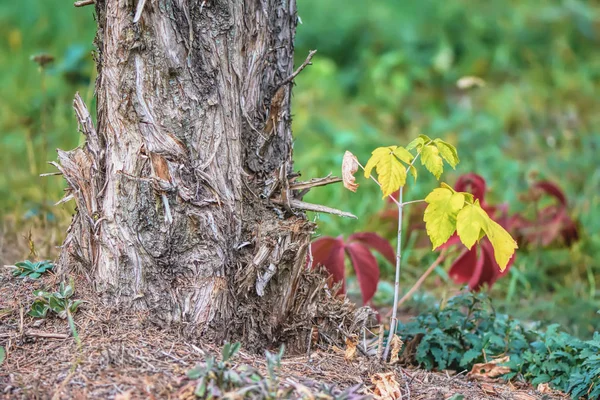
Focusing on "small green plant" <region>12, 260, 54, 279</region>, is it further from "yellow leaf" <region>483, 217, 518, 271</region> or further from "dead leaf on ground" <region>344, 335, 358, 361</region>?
"yellow leaf" <region>483, 217, 518, 271</region>

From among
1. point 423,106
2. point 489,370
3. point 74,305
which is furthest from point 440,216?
point 423,106

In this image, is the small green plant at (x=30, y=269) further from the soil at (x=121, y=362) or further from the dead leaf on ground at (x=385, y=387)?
the dead leaf on ground at (x=385, y=387)

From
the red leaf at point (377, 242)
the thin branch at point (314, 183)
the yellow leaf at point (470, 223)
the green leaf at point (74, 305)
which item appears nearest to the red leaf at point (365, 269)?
the red leaf at point (377, 242)

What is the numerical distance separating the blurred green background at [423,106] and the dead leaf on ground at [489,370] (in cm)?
85

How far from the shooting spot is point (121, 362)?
66.5 inches

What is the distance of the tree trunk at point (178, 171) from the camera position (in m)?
1.85

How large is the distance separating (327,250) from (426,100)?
402 centimetres

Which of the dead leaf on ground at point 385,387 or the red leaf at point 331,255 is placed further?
the red leaf at point 331,255

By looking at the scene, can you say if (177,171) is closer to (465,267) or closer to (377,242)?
(377,242)

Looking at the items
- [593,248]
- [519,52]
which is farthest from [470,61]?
[593,248]

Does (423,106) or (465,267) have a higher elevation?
(423,106)

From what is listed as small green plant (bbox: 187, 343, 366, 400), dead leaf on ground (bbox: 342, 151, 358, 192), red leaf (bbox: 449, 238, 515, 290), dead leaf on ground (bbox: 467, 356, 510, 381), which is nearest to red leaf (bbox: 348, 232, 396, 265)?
red leaf (bbox: 449, 238, 515, 290)

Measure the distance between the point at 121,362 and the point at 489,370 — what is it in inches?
48.2

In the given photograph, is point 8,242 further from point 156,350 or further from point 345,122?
point 345,122
